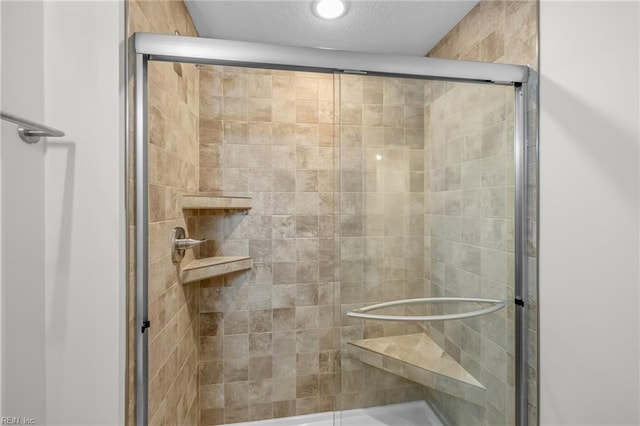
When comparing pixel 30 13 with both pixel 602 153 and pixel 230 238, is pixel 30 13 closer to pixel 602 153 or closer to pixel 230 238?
pixel 230 238

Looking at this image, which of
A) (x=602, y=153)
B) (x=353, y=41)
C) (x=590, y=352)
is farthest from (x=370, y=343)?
(x=353, y=41)

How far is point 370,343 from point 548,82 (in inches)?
44.6

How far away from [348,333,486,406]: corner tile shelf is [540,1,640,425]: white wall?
25 centimetres

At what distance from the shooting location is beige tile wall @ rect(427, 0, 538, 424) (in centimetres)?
113

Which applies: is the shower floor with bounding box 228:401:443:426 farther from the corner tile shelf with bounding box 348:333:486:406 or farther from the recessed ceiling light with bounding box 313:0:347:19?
the recessed ceiling light with bounding box 313:0:347:19

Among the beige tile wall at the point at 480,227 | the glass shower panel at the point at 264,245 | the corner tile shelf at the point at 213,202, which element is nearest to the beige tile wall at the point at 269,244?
the glass shower panel at the point at 264,245

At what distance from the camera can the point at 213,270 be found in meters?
1.49

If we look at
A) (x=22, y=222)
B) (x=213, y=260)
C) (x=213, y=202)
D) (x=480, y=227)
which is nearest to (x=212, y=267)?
(x=213, y=260)

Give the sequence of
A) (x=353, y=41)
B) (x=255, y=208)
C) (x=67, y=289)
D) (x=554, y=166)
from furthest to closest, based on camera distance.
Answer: (x=255, y=208)
(x=353, y=41)
(x=554, y=166)
(x=67, y=289)

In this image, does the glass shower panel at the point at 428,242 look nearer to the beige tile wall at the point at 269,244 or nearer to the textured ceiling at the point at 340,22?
the textured ceiling at the point at 340,22

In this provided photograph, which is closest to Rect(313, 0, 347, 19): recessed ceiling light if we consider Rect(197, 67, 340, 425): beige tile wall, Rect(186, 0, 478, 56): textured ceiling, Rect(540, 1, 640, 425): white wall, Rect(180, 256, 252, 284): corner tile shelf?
Rect(186, 0, 478, 56): textured ceiling

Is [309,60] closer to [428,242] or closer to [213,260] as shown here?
[428,242]

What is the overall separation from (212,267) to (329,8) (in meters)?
1.35

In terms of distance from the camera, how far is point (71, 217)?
826mm
